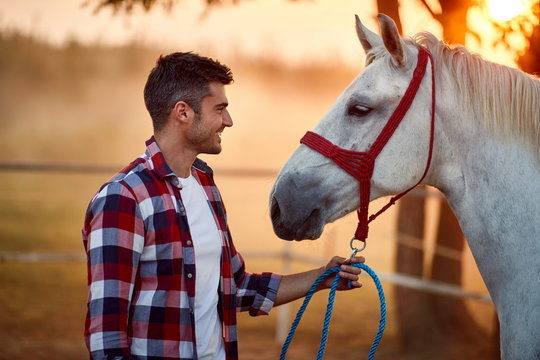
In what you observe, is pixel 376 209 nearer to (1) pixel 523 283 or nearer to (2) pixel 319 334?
(1) pixel 523 283

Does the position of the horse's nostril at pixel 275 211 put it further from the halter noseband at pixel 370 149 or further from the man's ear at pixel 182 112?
the man's ear at pixel 182 112

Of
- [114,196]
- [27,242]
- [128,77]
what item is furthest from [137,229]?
[128,77]

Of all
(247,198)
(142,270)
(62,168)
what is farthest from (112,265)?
(247,198)

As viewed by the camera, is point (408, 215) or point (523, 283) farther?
point (408, 215)

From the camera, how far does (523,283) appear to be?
1.59m

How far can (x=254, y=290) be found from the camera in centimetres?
178

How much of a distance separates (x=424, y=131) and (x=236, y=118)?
20330mm

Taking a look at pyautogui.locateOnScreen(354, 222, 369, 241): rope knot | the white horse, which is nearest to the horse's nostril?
the white horse

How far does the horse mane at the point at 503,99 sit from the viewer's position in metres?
1.64

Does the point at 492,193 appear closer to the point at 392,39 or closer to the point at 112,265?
the point at 392,39

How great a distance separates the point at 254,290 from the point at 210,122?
0.63 metres

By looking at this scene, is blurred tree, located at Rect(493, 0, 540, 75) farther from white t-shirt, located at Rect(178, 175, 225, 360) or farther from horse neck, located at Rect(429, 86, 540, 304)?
white t-shirt, located at Rect(178, 175, 225, 360)

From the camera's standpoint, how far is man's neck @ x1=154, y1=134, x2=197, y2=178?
5.22 ft

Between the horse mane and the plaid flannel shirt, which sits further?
the horse mane
